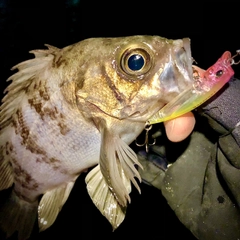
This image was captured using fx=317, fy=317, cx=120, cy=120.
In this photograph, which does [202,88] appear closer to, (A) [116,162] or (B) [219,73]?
(B) [219,73]

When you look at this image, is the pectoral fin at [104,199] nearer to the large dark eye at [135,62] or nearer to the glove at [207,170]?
the glove at [207,170]

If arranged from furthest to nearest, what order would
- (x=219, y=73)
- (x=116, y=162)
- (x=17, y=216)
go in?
(x=17, y=216)
(x=116, y=162)
(x=219, y=73)

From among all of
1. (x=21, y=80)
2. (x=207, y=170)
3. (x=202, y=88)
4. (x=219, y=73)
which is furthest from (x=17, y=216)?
(x=219, y=73)

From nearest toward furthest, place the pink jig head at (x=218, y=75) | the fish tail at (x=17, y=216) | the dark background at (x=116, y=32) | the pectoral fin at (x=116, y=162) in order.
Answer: the pink jig head at (x=218, y=75) → the pectoral fin at (x=116, y=162) → the fish tail at (x=17, y=216) → the dark background at (x=116, y=32)

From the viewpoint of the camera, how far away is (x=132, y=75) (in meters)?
1.68

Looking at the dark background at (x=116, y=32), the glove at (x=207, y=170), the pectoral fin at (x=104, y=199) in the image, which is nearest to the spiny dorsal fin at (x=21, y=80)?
the pectoral fin at (x=104, y=199)

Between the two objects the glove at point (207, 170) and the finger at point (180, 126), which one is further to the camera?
the glove at point (207, 170)

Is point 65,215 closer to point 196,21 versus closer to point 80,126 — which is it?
point 80,126

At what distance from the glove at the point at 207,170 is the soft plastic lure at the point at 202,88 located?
0.29 m

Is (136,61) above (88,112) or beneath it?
above

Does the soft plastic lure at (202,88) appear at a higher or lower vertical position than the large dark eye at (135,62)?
lower

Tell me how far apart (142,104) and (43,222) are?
122 cm

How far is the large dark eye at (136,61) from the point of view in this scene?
166 cm

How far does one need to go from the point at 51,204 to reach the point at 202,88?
1377 mm
